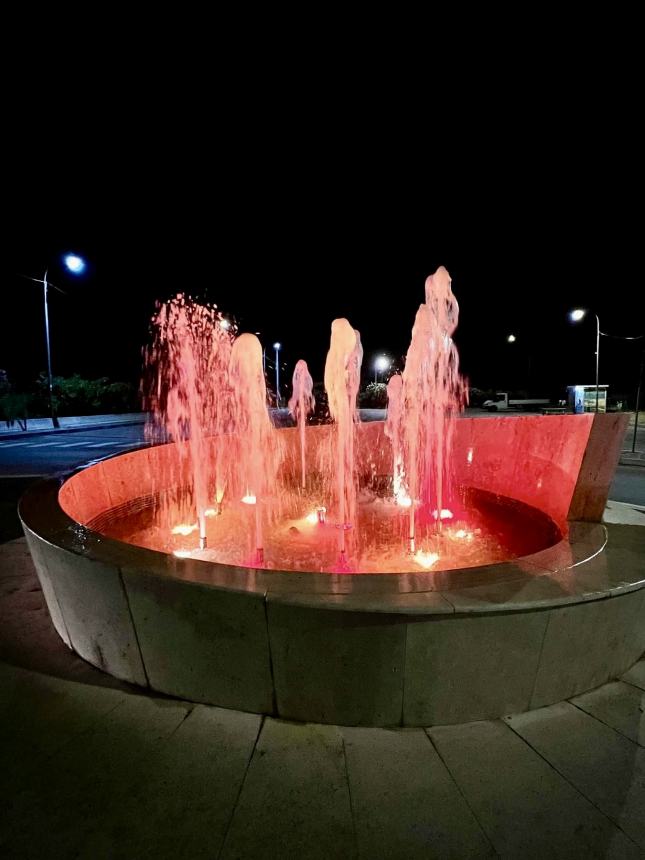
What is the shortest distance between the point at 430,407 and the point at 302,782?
11.0 m

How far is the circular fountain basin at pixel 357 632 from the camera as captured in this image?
284cm

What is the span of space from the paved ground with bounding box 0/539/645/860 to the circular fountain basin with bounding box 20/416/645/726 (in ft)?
0.52

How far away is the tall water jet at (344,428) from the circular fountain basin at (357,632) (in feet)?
9.41

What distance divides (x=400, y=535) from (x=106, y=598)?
175 inches

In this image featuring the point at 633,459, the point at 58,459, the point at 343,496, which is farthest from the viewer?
the point at 58,459

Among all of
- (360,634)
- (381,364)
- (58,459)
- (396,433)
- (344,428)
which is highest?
(381,364)

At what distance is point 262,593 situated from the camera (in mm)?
2871

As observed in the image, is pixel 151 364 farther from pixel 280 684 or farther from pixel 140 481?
pixel 280 684

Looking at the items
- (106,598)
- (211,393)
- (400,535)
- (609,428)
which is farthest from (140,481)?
(211,393)

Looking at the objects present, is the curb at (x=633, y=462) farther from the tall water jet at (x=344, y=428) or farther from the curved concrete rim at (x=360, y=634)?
the curved concrete rim at (x=360, y=634)

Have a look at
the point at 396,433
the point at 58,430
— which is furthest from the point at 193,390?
the point at 396,433

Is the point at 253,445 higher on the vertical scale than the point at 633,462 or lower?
higher

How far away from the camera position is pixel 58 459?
14.9m

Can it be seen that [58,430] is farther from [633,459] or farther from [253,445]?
[633,459]
